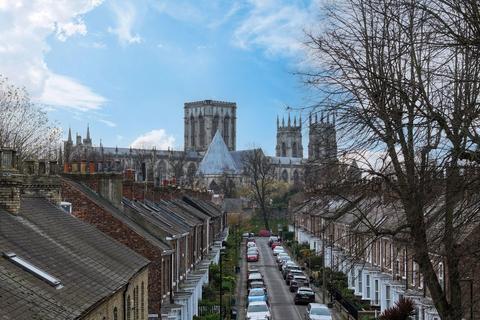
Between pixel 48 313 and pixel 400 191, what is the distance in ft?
24.2

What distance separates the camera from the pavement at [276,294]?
124ft

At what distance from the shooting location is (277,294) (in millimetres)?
45719

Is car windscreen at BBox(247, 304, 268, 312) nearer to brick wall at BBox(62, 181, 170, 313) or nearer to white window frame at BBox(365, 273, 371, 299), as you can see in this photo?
brick wall at BBox(62, 181, 170, 313)

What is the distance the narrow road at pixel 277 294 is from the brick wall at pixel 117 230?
13.3 m

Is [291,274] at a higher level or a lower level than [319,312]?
lower

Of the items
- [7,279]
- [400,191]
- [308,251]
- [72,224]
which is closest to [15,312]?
[7,279]

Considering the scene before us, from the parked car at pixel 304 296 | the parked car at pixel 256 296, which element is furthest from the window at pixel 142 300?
the parked car at pixel 304 296

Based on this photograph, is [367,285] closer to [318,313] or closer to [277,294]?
[277,294]

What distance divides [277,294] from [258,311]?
44.4ft

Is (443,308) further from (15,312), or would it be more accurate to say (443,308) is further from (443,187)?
(15,312)

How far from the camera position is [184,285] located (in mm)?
30953

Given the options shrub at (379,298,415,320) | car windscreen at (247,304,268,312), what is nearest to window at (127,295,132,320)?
shrub at (379,298,415,320)

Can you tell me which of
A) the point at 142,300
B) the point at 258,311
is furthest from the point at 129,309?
the point at 258,311

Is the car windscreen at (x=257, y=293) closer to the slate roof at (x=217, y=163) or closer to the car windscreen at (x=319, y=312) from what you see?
the car windscreen at (x=319, y=312)
